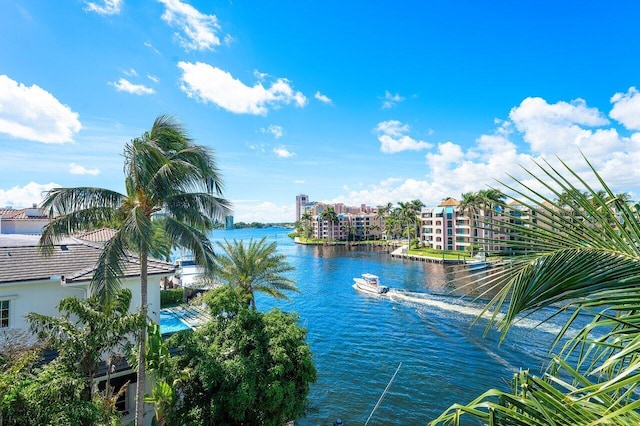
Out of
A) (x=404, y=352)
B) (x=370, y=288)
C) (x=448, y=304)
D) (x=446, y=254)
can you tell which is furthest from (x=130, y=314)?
(x=446, y=254)

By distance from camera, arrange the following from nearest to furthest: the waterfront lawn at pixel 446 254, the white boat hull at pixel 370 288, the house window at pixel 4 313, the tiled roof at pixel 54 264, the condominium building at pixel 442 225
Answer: the house window at pixel 4 313
the tiled roof at pixel 54 264
the white boat hull at pixel 370 288
the waterfront lawn at pixel 446 254
the condominium building at pixel 442 225

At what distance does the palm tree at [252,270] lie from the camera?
2252 centimetres

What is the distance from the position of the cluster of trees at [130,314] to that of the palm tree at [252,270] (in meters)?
10.0

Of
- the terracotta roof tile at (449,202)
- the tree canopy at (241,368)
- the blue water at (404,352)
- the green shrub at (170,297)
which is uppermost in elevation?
the terracotta roof tile at (449,202)

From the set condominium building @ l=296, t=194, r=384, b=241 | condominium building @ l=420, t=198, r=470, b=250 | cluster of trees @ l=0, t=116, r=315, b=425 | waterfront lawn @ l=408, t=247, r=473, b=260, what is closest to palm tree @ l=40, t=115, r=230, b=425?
cluster of trees @ l=0, t=116, r=315, b=425

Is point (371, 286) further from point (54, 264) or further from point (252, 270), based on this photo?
point (54, 264)

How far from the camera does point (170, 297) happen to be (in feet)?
97.7

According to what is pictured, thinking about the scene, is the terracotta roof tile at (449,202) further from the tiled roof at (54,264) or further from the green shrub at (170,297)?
the tiled roof at (54,264)

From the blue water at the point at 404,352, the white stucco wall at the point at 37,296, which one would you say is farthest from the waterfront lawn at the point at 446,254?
the white stucco wall at the point at 37,296

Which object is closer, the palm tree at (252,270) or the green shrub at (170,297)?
the palm tree at (252,270)

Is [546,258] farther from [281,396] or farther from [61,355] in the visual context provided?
[61,355]

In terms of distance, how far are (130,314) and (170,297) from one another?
2131 centimetres

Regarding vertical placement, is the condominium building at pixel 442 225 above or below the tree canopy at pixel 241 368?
above

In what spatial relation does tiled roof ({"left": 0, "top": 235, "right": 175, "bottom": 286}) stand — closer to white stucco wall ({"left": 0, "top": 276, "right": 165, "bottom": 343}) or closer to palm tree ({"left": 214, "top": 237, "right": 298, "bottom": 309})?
white stucco wall ({"left": 0, "top": 276, "right": 165, "bottom": 343})
